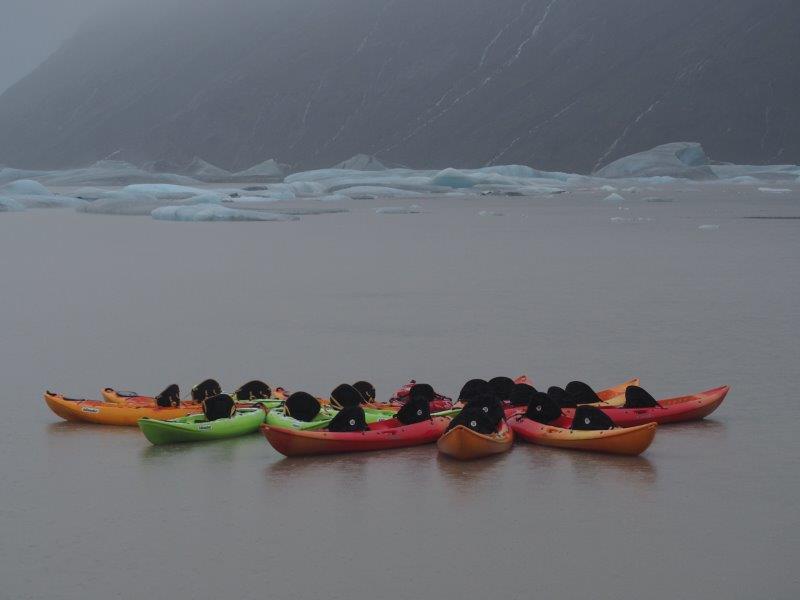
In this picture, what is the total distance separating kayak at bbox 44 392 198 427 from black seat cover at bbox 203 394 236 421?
8.5 inches

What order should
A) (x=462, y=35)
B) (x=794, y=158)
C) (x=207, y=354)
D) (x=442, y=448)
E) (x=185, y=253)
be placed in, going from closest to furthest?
(x=442, y=448) < (x=207, y=354) < (x=185, y=253) < (x=794, y=158) < (x=462, y=35)

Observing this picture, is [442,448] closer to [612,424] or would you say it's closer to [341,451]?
[341,451]

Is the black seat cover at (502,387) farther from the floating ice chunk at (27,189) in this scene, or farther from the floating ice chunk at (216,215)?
the floating ice chunk at (27,189)

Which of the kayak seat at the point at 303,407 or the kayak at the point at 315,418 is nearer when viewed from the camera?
the kayak at the point at 315,418

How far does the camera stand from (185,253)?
49.5ft

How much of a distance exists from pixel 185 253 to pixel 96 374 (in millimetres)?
8152

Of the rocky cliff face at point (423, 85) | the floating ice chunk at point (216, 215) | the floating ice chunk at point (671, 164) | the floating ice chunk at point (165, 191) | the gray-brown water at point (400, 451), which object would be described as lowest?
the gray-brown water at point (400, 451)

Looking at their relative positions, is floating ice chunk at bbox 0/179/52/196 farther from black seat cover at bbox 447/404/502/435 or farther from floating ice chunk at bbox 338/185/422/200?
black seat cover at bbox 447/404/502/435

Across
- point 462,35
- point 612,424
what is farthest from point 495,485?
point 462,35

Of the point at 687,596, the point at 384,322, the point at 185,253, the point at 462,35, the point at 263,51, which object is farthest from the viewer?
the point at 263,51

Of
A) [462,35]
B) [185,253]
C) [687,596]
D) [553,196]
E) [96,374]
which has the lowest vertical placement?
[687,596]

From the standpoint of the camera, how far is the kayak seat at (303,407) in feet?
18.2

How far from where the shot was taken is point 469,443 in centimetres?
515

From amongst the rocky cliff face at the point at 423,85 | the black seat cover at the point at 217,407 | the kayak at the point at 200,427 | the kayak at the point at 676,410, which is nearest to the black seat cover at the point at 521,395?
the kayak at the point at 676,410
